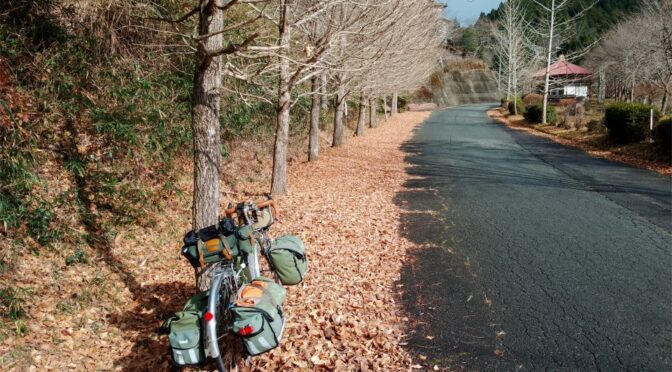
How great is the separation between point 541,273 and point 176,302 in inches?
176

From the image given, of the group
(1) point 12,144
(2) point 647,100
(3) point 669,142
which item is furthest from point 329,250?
(2) point 647,100

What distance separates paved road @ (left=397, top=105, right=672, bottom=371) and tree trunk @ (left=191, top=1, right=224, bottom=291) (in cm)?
239

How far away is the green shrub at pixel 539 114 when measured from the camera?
26752 millimetres

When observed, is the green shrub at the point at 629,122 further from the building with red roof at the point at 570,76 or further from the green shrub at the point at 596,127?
the building with red roof at the point at 570,76

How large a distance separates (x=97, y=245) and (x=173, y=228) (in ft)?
4.27

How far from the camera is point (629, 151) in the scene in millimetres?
14766

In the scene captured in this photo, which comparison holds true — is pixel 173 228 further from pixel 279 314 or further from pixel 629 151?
pixel 629 151

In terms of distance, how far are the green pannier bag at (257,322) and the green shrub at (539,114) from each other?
89.9 ft

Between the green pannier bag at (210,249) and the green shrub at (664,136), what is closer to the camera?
the green pannier bag at (210,249)

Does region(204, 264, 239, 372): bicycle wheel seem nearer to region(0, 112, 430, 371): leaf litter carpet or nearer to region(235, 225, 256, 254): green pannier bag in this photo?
region(235, 225, 256, 254): green pannier bag

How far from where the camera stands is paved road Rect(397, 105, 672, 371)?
153 inches

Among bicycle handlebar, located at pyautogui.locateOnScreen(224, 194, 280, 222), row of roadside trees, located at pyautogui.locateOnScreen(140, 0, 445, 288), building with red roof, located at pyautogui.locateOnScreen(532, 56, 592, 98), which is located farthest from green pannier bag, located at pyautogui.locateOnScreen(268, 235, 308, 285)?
building with red roof, located at pyautogui.locateOnScreen(532, 56, 592, 98)

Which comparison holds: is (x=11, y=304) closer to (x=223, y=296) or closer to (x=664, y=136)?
(x=223, y=296)

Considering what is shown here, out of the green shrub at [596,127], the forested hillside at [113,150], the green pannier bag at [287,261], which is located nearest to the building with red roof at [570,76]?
the green shrub at [596,127]
